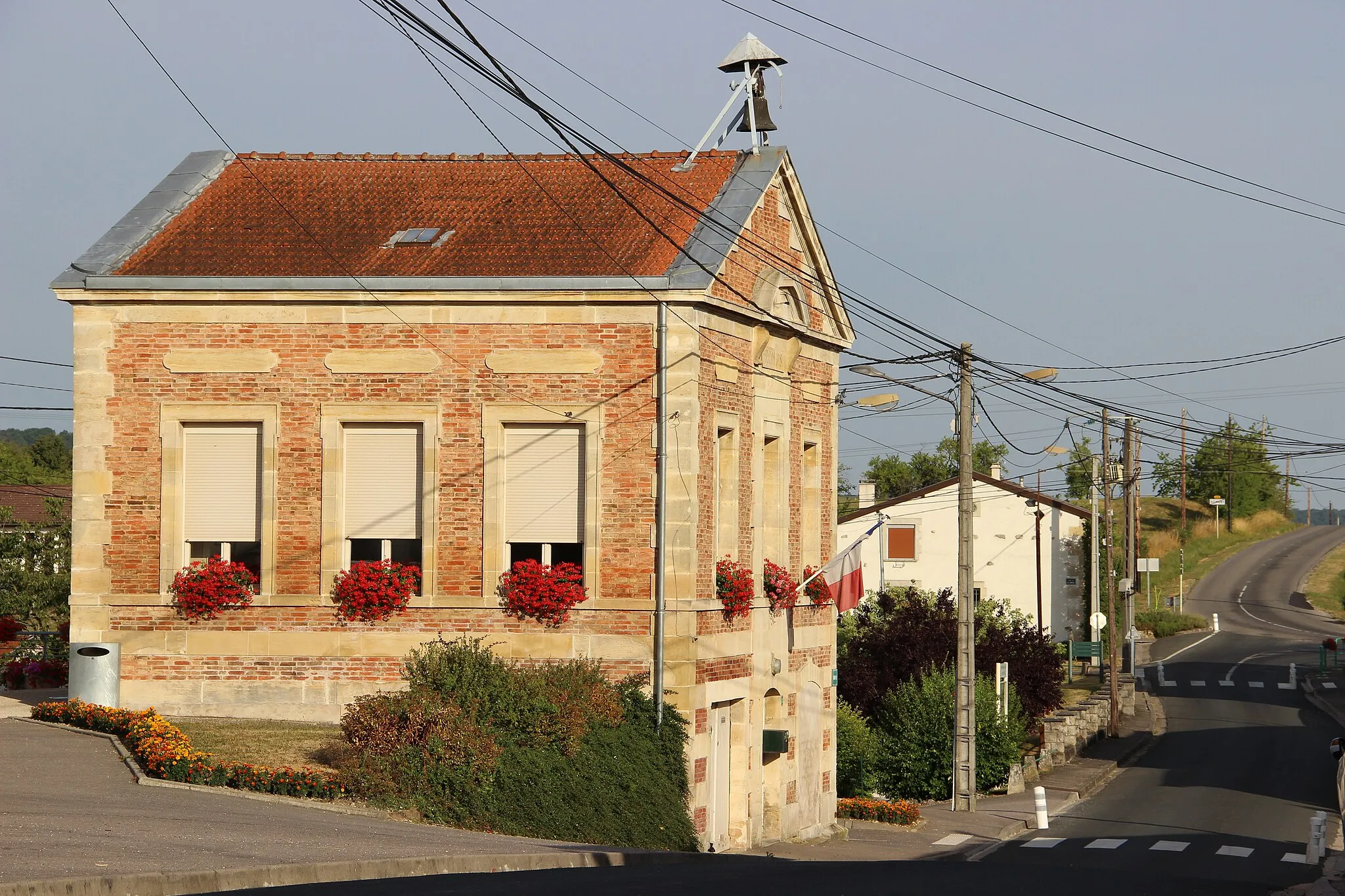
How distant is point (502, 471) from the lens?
75.0 ft

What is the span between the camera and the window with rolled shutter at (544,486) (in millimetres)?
22859

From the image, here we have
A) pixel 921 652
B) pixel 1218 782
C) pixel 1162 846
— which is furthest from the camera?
pixel 921 652

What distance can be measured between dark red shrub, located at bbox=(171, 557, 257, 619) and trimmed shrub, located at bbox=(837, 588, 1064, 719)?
20532mm

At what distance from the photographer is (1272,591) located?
326ft

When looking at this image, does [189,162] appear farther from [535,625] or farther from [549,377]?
[535,625]

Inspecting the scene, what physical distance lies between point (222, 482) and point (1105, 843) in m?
16.3

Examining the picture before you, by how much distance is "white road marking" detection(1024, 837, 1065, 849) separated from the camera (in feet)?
91.4

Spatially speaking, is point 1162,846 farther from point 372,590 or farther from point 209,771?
point 209,771

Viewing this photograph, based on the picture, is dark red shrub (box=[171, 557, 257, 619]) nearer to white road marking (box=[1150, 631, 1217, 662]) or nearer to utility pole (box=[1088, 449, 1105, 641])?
utility pole (box=[1088, 449, 1105, 641])

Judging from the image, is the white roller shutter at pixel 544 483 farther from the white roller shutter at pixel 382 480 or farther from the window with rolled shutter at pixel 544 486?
the white roller shutter at pixel 382 480

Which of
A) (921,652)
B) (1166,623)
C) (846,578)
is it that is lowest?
(1166,623)

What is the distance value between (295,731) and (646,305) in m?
7.52

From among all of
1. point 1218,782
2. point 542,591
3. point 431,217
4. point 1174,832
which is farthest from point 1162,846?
point 431,217

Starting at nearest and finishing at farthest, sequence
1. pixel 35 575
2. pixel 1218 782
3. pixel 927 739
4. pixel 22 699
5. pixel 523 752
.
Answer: pixel 523 752
pixel 22 699
pixel 927 739
pixel 35 575
pixel 1218 782
